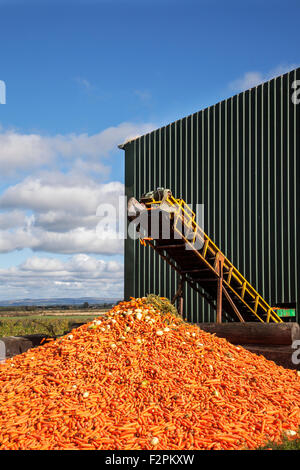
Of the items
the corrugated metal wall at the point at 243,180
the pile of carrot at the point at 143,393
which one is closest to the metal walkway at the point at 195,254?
the corrugated metal wall at the point at 243,180

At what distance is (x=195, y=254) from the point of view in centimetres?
1275

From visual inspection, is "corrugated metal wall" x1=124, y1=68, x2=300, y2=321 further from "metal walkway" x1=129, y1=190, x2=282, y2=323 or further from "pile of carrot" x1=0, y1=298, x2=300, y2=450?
"pile of carrot" x1=0, y1=298, x2=300, y2=450

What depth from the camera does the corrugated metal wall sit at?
13922mm

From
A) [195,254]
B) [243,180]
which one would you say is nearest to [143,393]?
[195,254]

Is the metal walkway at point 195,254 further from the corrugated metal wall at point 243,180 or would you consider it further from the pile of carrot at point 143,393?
the pile of carrot at point 143,393

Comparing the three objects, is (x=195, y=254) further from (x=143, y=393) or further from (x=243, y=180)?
(x=143, y=393)

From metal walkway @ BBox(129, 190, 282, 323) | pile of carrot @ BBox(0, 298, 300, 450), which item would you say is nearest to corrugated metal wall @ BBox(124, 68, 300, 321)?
metal walkway @ BBox(129, 190, 282, 323)

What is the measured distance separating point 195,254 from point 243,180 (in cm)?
401

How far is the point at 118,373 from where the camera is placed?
710 cm

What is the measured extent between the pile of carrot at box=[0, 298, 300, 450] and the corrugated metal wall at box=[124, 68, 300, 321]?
5.89m

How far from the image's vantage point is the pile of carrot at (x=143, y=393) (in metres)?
5.85

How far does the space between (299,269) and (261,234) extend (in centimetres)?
182

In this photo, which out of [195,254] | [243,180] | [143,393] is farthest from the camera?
[243,180]

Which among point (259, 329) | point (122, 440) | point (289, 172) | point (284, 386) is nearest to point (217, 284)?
point (259, 329)
